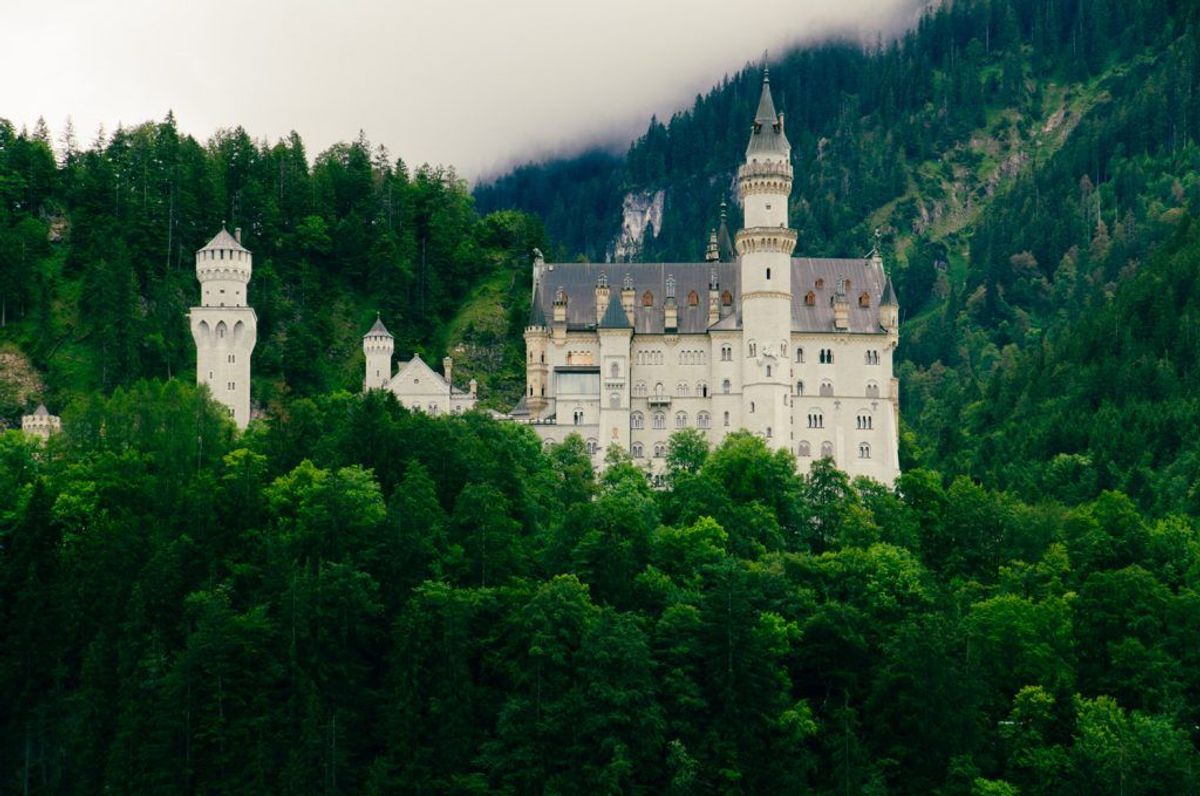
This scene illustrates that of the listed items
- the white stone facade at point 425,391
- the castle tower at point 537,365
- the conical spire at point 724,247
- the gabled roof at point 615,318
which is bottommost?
the white stone facade at point 425,391

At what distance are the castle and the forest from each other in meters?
18.7

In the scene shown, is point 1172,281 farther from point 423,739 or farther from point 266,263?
point 423,739

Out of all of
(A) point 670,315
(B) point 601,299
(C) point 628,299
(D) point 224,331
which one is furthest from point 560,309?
(D) point 224,331

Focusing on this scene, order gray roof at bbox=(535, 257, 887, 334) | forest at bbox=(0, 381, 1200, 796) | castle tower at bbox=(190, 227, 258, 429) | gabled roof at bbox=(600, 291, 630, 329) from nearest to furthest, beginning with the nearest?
forest at bbox=(0, 381, 1200, 796) → castle tower at bbox=(190, 227, 258, 429) → gabled roof at bbox=(600, 291, 630, 329) → gray roof at bbox=(535, 257, 887, 334)

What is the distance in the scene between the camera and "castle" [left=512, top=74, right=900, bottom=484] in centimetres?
9650

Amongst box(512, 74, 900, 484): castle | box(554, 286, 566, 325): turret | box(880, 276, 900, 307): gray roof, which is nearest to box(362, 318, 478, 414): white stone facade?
box(512, 74, 900, 484): castle

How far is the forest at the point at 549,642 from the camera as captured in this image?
63188 millimetres

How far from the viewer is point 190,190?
387 feet

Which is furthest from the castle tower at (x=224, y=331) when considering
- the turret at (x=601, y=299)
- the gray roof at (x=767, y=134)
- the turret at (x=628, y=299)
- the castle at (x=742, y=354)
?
the gray roof at (x=767, y=134)

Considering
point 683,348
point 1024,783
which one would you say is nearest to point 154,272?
point 683,348

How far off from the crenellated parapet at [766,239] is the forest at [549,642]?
2164 centimetres

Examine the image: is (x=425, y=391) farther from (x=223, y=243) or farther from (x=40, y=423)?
(x=40, y=423)

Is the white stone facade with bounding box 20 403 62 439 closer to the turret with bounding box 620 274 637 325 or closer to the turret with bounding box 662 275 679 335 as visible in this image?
the turret with bounding box 620 274 637 325

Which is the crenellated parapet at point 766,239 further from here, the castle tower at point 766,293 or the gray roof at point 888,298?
the gray roof at point 888,298
